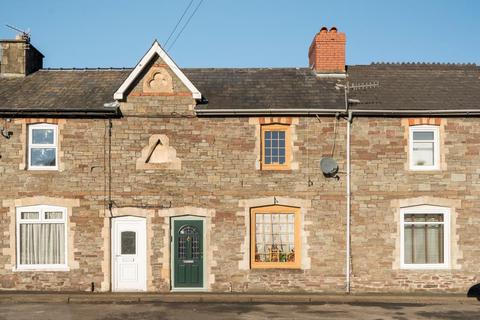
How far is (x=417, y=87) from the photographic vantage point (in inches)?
814

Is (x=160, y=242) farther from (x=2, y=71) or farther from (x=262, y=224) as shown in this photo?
(x=2, y=71)

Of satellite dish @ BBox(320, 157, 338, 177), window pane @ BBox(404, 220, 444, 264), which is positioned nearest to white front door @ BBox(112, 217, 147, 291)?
satellite dish @ BBox(320, 157, 338, 177)

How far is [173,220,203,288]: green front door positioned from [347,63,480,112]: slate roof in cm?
718

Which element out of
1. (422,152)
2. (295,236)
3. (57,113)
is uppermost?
(57,113)

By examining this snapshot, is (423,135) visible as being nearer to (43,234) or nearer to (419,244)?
(419,244)

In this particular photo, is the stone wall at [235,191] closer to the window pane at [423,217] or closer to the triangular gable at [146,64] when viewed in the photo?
the triangular gable at [146,64]

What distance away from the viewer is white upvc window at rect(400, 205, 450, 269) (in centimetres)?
1897

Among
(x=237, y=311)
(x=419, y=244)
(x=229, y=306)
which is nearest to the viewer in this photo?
(x=237, y=311)

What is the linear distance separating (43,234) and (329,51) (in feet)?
42.1

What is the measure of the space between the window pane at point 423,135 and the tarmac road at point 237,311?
5690mm

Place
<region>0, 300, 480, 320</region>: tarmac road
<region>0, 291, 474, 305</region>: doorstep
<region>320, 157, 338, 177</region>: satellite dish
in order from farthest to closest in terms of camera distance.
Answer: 1. <region>320, 157, 338, 177</region>: satellite dish
2. <region>0, 291, 474, 305</region>: doorstep
3. <region>0, 300, 480, 320</region>: tarmac road

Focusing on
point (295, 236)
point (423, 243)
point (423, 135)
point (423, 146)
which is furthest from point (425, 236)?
point (295, 236)

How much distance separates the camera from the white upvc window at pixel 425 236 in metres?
19.0

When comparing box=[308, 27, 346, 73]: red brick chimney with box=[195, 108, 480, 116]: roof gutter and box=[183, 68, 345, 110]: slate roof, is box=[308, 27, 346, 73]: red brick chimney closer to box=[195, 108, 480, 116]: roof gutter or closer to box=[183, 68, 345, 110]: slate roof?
box=[183, 68, 345, 110]: slate roof
